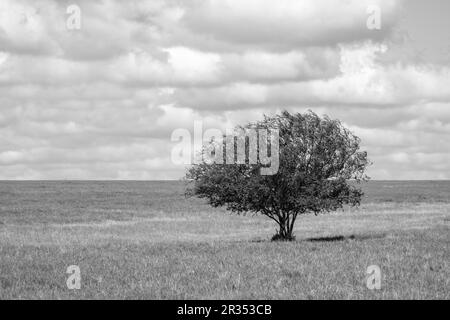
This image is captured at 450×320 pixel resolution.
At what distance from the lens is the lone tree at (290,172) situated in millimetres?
37156

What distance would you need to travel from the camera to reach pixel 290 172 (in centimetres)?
3738

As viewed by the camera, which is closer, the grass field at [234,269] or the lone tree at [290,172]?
the grass field at [234,269]

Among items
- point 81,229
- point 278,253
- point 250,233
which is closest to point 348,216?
point 250,233

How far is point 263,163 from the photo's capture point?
37094 mm

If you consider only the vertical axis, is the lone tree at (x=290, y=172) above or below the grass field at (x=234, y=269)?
above

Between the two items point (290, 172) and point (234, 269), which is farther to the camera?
point (290, 172)

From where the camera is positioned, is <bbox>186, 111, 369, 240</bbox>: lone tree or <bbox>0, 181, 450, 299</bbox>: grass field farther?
<bbox>186, 111, 369, 240</bbox>: lone tree

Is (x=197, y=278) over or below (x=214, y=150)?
below

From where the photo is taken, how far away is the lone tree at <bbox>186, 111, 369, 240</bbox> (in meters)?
37.2

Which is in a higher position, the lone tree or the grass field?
the lone tree

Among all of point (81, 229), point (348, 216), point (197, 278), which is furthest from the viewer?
point (348, 216)
